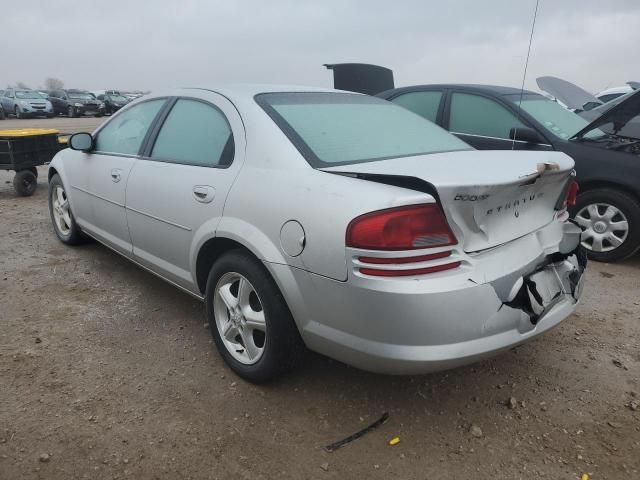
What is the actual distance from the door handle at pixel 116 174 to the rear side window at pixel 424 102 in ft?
10.6

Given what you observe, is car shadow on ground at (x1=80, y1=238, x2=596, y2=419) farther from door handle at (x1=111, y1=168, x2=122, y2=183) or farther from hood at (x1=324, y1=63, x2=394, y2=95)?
hood at (x1=324, y1=63, x2=394, y2=95)

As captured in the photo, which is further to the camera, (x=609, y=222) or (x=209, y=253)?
(x=609, y=222)

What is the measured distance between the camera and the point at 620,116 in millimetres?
4445

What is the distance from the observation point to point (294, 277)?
7.06ft

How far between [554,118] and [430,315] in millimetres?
4005

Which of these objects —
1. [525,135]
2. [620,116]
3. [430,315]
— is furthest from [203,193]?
[620,116]

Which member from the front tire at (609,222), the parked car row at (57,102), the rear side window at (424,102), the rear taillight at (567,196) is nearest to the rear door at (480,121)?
the rear side window at (424,102)

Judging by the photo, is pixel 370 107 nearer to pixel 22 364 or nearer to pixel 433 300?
pixel 433 300

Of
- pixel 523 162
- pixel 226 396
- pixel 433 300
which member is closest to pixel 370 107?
pixel 523 162

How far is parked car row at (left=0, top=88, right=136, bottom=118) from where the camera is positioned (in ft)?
82.4


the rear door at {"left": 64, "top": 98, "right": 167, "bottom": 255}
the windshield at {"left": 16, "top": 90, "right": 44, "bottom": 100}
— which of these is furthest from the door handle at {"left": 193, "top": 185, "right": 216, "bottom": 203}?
the windshield at {"left": 16, "top": 90, "right": 44, "bottom": 100}

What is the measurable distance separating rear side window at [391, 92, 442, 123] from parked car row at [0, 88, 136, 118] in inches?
981

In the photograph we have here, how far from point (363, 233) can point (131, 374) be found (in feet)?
5.07

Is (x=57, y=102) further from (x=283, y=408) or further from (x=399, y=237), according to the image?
(x=399, y=237)
